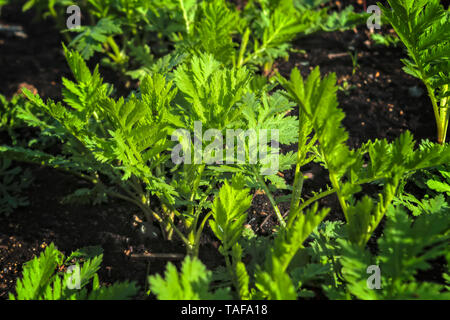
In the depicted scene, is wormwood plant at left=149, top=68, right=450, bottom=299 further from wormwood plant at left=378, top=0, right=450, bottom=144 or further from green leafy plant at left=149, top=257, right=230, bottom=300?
wormwood plant at left=378, top=0, right=450, bottom=144

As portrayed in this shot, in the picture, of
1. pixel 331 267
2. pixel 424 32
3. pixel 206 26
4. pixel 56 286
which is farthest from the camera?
pixel 206 26

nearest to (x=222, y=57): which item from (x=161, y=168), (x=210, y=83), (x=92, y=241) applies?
(x=210, y=83)

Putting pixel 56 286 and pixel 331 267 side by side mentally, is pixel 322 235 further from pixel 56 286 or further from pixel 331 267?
pixel 56 286

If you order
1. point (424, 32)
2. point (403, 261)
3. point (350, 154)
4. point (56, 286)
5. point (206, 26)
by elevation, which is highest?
point (206, 26)

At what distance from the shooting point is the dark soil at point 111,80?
1.91m

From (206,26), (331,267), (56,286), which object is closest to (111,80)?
(206,26)

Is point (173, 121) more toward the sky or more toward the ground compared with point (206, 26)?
more toward the ground

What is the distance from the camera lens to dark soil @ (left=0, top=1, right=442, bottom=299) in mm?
1908

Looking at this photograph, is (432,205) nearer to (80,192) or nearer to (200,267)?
(200,267)

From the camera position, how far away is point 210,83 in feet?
5.44

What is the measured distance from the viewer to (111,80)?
114 inches

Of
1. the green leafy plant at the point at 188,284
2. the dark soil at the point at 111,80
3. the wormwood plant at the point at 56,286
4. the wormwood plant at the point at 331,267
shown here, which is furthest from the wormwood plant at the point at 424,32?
the wormwood plant at the point at 56,286

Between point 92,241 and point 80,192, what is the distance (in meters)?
0.26

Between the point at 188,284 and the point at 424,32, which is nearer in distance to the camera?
the point at 188,284
